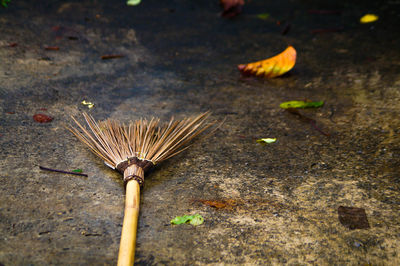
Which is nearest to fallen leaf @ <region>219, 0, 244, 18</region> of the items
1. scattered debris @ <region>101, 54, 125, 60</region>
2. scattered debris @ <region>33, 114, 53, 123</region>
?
scattered debris @ <region>101, 54, 125, 60</region>

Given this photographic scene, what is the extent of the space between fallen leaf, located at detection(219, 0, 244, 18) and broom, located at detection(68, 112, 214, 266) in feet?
5.60

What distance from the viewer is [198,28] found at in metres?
3.03

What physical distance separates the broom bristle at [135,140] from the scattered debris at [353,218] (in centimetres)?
68

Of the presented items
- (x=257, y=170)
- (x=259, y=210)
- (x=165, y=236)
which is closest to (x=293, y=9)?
(x=257, y=170)

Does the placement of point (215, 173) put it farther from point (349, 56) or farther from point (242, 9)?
point (242, 9)

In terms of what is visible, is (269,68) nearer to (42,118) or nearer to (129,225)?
(42,118)

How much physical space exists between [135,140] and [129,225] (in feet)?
1.62

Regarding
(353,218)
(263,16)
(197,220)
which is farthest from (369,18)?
(197,220)

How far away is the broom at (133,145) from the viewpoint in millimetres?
1372

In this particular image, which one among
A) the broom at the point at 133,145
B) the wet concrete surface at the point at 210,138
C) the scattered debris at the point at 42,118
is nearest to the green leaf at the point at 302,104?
the wet concrete surface at the point at 210,138

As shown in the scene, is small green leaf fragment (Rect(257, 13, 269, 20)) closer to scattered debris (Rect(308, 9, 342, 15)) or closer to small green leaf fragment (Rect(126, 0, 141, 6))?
scattered debris (Rect(308, 9, 342, 15))

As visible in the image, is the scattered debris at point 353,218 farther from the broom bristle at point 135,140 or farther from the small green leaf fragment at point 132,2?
the small green leaf fragment at point 132,2

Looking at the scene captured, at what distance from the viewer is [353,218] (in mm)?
1267

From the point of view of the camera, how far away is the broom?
1.37m
